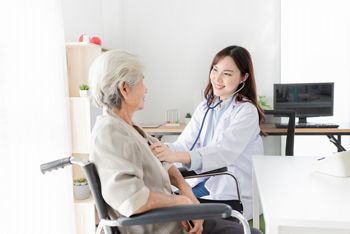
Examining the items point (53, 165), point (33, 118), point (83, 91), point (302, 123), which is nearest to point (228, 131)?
point (53, 165)

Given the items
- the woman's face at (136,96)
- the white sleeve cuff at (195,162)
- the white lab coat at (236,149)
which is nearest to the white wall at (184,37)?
the white lab coat at (236,149)

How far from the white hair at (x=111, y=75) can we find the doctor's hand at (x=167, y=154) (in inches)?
9.5

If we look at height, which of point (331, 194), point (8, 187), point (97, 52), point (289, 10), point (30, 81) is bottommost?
point (8, 187)

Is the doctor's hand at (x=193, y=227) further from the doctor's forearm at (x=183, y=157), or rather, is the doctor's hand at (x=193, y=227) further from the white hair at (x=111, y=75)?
the white hair at (x=111, y=75)

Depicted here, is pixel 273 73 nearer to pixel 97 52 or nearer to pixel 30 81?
pixel 97 52

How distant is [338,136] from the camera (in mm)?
2912

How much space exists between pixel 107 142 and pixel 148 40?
279 cm

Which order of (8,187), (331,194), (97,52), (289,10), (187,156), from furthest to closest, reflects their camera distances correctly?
(289,10) → (97,52) → (8,187) → (187,156) → (331,194)

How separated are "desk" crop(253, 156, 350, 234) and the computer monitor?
6.57 ft

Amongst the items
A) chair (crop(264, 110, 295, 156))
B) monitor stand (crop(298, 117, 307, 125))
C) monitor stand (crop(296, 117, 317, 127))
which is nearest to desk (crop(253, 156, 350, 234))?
chair (crop(264, 110, 295, 156))

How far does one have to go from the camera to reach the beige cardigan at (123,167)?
37.2 inches

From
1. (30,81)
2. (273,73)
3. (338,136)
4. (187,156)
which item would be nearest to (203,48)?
(273,73)

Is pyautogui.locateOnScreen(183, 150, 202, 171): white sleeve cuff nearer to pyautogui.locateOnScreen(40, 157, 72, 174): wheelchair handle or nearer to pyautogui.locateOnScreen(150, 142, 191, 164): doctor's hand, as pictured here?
pyautogui.locateOnScreen(150, 142, 191, 164): doctor's hand

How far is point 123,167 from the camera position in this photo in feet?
3.16
